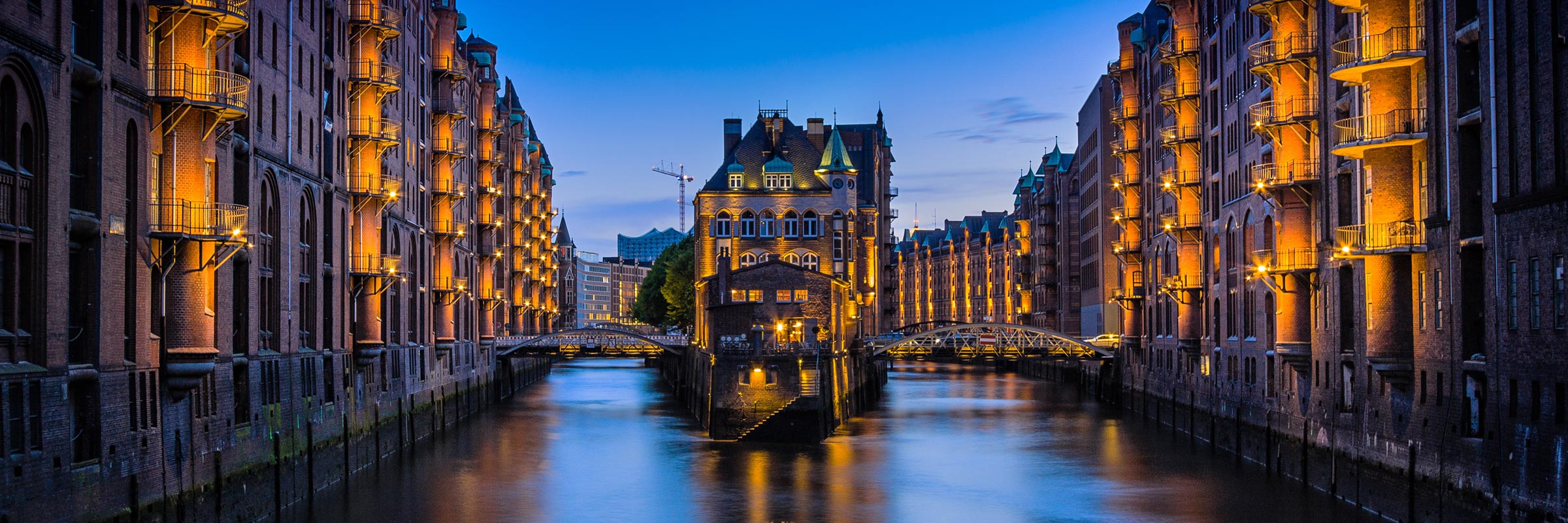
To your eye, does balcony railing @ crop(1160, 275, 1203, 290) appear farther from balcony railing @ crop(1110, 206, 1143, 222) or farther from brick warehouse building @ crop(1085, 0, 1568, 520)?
balcony railing @ crop(1110, 206, 1143, 222)

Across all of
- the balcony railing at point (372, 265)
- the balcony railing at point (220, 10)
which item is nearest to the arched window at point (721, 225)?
the balcony railing at point (372, 265)

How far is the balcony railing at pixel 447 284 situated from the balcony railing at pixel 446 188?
3.87 m

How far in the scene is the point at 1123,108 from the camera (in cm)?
8112

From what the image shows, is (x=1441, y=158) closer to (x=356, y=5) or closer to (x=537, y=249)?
(x=356, y=5)

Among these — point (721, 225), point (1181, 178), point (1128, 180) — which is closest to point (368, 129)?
point (1181, 178)

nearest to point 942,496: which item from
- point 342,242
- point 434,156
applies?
point 342,242

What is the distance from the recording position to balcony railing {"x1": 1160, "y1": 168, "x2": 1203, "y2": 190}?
6469 centimetres

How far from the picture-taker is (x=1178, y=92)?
65750 millimetres

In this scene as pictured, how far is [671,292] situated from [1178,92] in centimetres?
6421

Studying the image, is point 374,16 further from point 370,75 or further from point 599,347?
point 599,347

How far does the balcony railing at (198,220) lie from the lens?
107ft

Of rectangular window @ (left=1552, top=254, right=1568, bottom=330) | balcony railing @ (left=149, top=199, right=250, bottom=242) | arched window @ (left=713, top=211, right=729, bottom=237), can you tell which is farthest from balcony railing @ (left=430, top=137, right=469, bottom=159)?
rectangular window @ (left=1552, top=254, right=1568, bottom=330)

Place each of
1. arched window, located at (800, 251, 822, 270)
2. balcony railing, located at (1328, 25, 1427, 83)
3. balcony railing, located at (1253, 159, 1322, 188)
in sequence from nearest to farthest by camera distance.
Result: balcony railing, located at (1328, 25, 1427, 83) → balcony railing, located at (1253, 159, 1322, 188) → arched window, located at (800, 251, 822, 270)

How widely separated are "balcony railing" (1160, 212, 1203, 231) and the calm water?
8.69 meters
